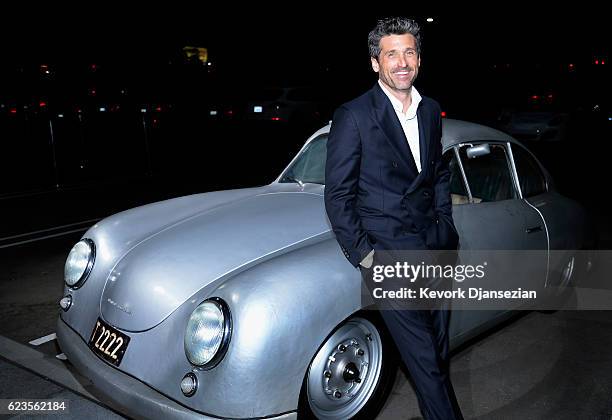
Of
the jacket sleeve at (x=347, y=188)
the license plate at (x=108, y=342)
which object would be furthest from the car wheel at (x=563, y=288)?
the license plate at (x=108, y=342)

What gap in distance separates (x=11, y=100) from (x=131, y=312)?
2624 centimetres

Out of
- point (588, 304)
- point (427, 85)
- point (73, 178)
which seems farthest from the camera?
point (427, 85)

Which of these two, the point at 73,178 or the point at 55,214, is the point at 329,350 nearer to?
the point at 55,214

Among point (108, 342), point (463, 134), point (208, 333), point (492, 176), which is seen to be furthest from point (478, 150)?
point (108, 342)

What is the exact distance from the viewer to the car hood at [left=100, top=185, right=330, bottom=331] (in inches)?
113

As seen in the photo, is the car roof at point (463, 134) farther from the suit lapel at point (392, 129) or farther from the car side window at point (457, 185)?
the suit lapel at point (392, 129)

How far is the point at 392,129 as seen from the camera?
2547 mm

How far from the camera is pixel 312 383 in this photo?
2760 millimetres

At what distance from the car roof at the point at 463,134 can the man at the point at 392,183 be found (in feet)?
3.47

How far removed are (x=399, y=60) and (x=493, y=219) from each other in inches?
59.2

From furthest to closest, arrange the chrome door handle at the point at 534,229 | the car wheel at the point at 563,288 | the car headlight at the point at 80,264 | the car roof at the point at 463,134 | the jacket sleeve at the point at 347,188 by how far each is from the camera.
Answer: the car wheel at the point at 563,288
the chrome door handle at the point at 534,229
the car roof at the point at 463,134
the car headlight at the point at 80,264
the jacket sleeve at the point at 347,188

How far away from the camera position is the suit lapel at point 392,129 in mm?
2531

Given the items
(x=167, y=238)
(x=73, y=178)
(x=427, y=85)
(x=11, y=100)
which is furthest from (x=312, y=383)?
(x=427, y=85)

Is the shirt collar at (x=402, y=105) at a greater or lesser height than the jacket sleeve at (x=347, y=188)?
greater
